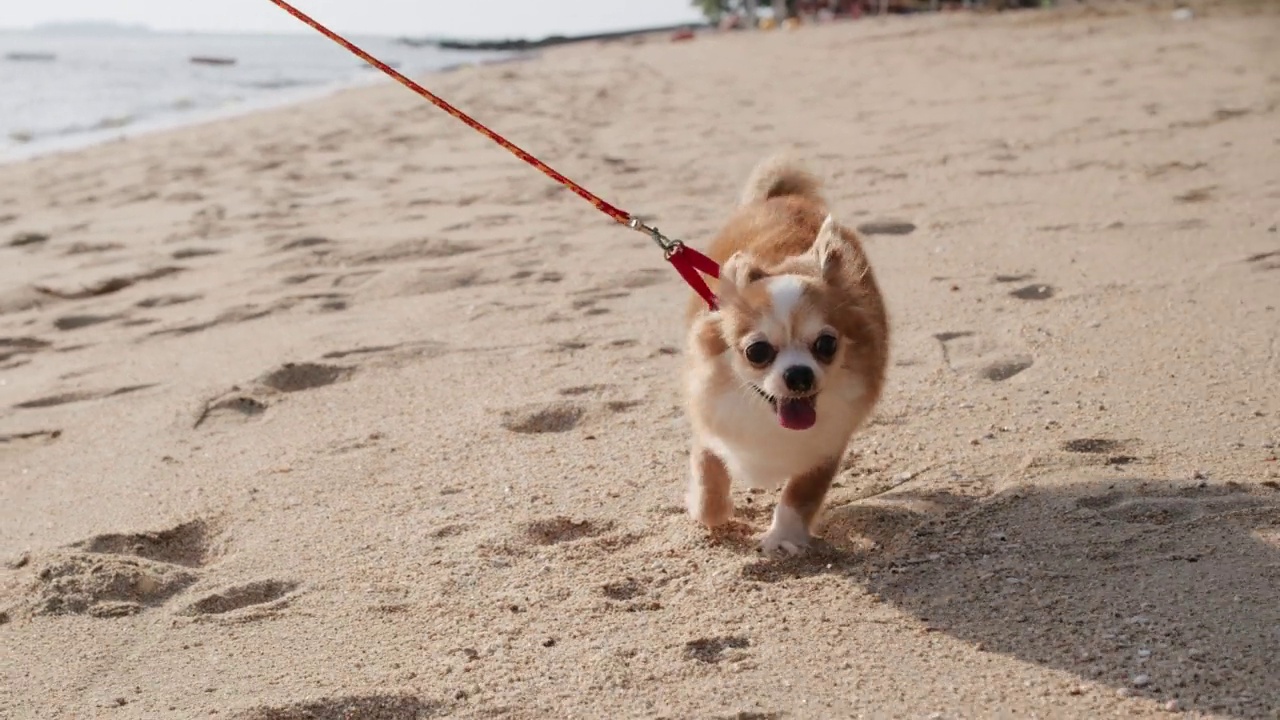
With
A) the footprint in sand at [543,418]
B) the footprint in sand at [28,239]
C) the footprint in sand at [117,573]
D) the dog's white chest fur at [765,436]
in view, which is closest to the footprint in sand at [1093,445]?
the dog's white chest fur at [765,436]

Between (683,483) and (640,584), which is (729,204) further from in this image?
(640,584)

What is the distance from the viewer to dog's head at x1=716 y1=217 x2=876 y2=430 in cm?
268

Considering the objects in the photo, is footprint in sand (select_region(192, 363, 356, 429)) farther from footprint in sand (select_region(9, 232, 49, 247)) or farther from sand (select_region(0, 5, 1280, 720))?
footprint in sand (select_region(9, 232, 49, 247))

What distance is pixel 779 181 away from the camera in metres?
3.76

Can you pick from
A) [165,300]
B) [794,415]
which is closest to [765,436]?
[794,415]

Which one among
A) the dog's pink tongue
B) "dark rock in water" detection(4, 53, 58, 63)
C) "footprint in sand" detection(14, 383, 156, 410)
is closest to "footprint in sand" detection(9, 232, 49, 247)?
"footprint in sand" detection(14, 383, 156, 410)

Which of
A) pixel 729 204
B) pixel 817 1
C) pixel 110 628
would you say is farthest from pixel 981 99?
pixel 817 1

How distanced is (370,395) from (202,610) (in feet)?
4.48

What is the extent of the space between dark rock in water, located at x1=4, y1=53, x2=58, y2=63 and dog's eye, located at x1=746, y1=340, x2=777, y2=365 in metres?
26.6

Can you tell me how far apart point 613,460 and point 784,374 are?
0.91 metres

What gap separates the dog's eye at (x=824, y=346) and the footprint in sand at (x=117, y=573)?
147cm

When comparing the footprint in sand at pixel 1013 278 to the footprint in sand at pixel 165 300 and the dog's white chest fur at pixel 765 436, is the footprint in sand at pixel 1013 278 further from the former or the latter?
the footprint in sand at pixel 165 300

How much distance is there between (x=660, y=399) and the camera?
3828mm

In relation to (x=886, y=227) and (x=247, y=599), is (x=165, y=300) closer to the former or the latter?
(x=247, y=599)
